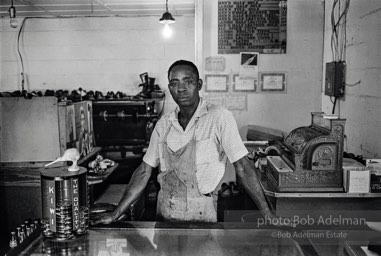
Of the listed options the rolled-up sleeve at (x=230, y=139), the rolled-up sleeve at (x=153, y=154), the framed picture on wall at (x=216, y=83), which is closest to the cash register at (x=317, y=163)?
the rolled-up sleeve at (x=230, y=139)

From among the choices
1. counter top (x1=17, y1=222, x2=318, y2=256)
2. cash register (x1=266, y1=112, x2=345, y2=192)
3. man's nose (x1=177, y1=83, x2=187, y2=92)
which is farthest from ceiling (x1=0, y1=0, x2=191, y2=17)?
counter top (x1=17, y1=222, x2=318, y2=256)

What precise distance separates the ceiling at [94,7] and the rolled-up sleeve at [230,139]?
5.30 metres

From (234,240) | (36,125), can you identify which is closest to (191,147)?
(234,240)

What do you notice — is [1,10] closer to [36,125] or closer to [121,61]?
[121,61]

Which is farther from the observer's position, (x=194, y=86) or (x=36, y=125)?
(x=36, y=125)

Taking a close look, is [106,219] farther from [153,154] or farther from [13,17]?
[13,17]

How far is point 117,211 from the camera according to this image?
2211 mm

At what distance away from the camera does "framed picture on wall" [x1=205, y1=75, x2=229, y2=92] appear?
17.3 feet

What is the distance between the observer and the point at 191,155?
2.64m

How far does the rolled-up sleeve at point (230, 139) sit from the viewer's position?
2.58m

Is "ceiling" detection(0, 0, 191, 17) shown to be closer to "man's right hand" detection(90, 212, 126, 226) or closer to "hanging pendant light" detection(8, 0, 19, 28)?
"hanging pendant light" detection(8, 0, 19, 28)

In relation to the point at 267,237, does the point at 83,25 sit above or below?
above

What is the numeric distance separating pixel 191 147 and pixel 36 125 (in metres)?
1.58

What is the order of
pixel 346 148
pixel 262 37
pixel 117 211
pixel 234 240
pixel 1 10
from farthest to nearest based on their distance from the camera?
pixel 1 10 → pixel 262 37 → pixel 346 148 → pixel 117 211 → pixel 234 240
